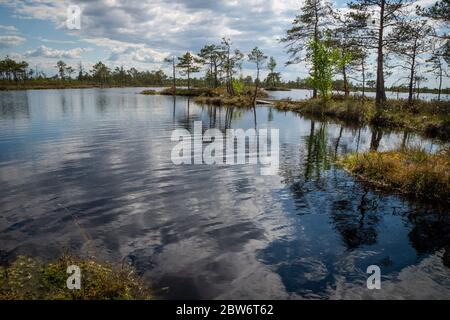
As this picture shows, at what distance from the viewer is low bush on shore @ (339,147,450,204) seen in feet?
40.5

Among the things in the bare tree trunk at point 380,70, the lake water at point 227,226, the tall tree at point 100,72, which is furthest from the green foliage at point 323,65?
the tall tree at point 100,72

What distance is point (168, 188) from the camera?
537 inches

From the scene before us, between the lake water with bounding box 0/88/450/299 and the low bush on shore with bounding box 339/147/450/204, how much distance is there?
2.55ft

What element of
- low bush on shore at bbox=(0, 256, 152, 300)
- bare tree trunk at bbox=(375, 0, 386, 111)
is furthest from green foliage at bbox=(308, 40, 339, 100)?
low bush on shore at bbox=(0, 256, 152, 300)

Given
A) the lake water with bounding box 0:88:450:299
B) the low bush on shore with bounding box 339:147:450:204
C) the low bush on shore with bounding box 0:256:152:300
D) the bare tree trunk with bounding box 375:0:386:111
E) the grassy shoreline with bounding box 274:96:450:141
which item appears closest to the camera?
the low bush on shore with bounding box 0:256:152:300

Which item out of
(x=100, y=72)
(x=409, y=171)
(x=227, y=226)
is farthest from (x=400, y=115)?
(x=100, y=72)

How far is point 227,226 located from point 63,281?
189 inches

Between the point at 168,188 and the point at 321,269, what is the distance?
7539 mm

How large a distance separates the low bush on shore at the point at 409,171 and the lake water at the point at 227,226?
776 millimetres

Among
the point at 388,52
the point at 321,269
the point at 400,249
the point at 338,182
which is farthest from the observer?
the point at 388,52

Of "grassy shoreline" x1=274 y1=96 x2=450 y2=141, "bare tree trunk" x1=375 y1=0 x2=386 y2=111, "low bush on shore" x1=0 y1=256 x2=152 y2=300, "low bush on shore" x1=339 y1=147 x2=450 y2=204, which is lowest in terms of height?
"low bush on shore" x1=0 y1=256 x2=152 y2=300

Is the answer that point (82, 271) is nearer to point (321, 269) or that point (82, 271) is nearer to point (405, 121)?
point (321, 269)

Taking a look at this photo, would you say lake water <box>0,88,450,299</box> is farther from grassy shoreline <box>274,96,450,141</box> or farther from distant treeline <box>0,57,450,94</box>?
distant treeline <box>0,57,450,94</box>
